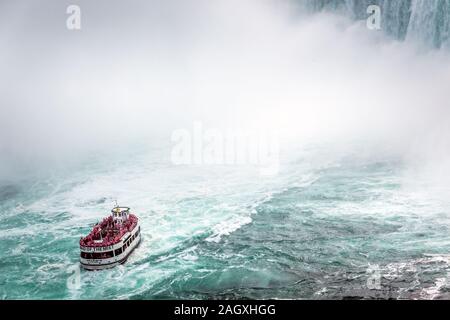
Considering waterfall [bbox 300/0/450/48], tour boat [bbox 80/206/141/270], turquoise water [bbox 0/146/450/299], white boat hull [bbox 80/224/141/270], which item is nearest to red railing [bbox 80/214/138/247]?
tour boat [bbox 80/206/141/270]

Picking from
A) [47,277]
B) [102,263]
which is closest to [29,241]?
[47,277]

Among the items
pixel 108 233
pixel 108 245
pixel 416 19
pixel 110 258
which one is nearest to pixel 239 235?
pixel 108 233

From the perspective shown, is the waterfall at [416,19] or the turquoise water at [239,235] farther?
the waterfall at [416,19]

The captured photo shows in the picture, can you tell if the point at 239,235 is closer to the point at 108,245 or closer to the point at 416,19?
the point at 108,245

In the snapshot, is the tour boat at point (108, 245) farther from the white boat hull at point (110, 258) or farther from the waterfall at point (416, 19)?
the waterfall at point (416, 19)

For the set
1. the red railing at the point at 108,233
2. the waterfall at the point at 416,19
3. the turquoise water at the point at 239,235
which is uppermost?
the waterfall at the point at 416,19

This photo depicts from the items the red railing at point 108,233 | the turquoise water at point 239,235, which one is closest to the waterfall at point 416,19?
the turquoise water at point 239,235
